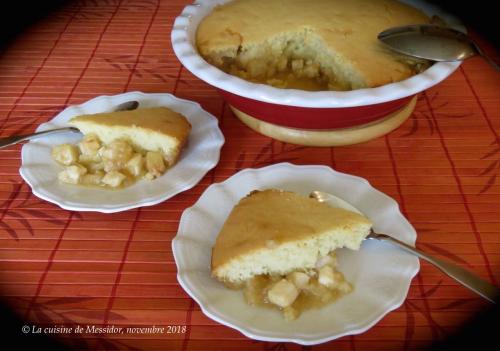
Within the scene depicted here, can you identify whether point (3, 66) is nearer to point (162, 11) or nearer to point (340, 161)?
point (162, 11)

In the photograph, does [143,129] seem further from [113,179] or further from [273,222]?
[273,222]

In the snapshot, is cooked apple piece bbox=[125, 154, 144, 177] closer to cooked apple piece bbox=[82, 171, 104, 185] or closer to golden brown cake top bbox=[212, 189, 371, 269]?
cooked apple piece bbox=[82, 171, 104, 185]

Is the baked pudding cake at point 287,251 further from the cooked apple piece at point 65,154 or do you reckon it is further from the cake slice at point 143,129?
the cooked apple piece at point 65,154

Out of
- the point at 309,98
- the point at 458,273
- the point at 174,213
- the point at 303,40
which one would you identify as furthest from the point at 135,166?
the point at 458,273

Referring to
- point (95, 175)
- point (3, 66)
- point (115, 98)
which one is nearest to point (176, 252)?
point (95, 175)

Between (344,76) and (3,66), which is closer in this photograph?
(344,76)

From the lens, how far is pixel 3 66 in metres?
1.60

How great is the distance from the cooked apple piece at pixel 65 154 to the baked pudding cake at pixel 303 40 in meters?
0.42

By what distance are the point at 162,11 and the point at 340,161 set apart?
1150 mm

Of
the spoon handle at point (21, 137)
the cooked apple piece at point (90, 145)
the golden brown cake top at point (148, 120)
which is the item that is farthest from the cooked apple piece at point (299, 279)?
the spoon handle at point (21, 137)

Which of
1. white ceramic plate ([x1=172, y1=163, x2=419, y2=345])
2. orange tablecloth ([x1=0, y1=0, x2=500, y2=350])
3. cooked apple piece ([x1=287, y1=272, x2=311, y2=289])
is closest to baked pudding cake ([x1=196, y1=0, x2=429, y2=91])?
orange tablecloth ([x1=0, y1=0, x2=500, y2=350])

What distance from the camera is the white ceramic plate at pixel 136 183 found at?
1021 millimetres

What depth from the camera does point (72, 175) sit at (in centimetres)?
106

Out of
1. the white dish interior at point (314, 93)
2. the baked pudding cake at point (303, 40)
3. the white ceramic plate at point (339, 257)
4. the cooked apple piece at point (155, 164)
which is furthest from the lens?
the baked pudding cake at point (303, 40)
